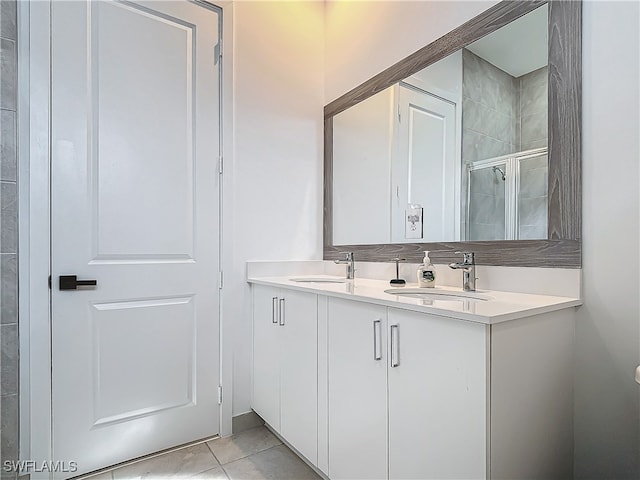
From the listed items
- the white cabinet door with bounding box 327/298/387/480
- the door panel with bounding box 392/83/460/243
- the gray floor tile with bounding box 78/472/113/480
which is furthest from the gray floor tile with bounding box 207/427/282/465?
the door panel with bounding box 392/83/460/243

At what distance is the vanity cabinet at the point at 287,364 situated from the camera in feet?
5.26

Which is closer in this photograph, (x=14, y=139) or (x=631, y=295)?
(x=631, y=295)

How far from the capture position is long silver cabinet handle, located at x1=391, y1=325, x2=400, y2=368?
3.90 ft

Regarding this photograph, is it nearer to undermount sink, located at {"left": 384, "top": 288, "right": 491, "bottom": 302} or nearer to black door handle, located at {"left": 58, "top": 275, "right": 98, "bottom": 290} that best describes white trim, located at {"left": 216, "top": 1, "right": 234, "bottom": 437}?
black door handle, located at {"left": 58, "top": 275, "right": 98, "bottom": 290}

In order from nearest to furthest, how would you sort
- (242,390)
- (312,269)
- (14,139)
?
(14,139), (242,390), (312,269)

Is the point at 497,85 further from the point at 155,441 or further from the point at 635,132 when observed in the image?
the point at 155,441

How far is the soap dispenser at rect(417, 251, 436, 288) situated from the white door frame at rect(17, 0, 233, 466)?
5.26ft

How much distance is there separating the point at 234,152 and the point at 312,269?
84 cm

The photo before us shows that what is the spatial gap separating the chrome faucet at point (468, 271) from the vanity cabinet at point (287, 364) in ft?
1.99

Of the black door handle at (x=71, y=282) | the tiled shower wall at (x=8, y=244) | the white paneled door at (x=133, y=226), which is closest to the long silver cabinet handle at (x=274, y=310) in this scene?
the white paneled door at (x=133, y=226)

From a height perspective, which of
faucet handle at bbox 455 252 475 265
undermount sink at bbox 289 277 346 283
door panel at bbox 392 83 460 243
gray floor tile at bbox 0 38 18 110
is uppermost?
gray floor tile at bbox 0 38 18 110

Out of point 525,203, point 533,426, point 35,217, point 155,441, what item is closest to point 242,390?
point 155,441

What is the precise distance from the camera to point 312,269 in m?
2.35

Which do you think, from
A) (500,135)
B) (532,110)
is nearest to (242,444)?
(500,135)
